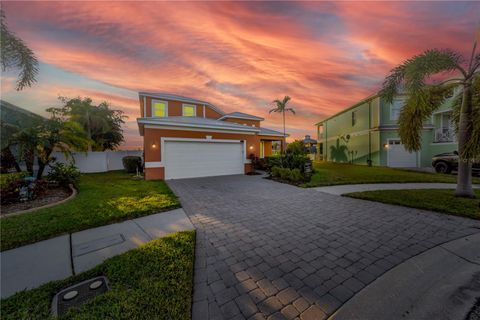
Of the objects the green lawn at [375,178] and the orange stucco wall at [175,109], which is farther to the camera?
the orange stucco wall at [175,109]

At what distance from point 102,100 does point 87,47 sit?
1891 cm

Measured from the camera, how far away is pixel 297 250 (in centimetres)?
275

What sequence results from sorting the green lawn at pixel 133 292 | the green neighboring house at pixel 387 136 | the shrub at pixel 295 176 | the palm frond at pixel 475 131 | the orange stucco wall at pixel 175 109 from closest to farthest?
the green lawn at pixel 133 292 → the palm frond at pixel 475 131 → the shrub at pixel 295 176 → the green neighboring house at pixel 387 136 → the orange stucco wall at pixel 175 109

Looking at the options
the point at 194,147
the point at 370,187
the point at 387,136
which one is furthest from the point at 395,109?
the point at 194,147

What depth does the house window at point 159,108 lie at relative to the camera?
15.8 metres

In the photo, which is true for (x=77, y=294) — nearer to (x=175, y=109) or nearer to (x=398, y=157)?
(x=175, y=109)

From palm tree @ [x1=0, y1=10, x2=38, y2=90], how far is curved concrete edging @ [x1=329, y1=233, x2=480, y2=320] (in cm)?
996

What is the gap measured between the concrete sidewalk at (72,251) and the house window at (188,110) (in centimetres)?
1483

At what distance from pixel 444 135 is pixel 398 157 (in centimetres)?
381

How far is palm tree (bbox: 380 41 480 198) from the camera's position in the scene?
5.07 m

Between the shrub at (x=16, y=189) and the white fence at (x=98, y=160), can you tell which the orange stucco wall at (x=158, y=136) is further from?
the white fence at (x=98, y=160)

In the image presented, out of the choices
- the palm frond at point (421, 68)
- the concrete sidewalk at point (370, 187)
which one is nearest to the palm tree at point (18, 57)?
the concrete sidewalk at point (370, 187)

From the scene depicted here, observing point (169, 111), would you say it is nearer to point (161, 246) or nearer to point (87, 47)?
point (87, 47)

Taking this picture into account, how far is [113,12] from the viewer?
5.57 meters
